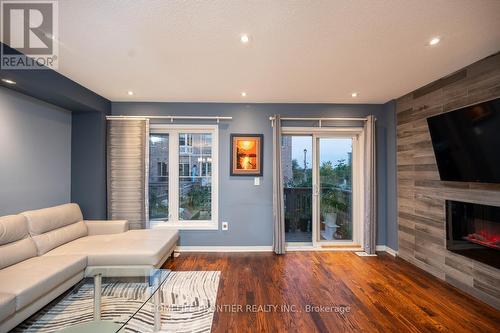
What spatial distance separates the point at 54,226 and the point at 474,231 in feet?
16.1

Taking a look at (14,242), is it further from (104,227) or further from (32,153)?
(32,153)

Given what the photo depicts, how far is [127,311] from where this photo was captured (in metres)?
1.75

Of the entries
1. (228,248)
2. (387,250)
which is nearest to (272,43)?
(228,248)

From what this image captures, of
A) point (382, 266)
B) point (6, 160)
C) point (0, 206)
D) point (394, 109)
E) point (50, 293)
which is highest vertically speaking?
point (394, 109)

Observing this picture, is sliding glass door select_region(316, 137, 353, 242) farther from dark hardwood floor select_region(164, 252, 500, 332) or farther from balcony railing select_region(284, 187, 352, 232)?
dark hardwood floor select_region(164, 252, 500, 332)

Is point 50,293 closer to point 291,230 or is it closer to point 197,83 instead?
point 197,83

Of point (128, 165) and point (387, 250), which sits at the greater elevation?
point (128, 165)

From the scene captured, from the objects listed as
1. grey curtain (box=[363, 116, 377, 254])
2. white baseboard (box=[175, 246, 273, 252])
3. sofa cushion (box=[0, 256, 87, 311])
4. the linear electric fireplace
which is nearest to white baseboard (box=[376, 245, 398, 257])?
grey curtain (box=[363, 116, 377, 254])

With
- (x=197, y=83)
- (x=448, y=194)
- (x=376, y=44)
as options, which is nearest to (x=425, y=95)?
(x=448, y=194)

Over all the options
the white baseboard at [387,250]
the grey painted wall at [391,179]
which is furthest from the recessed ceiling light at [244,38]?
the white baseboard at [387,250]

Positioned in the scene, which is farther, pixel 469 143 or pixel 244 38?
pixel 469 143

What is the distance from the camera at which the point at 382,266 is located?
3.15 metres

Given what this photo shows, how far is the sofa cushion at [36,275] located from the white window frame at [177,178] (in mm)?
1498

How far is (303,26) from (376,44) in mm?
757
